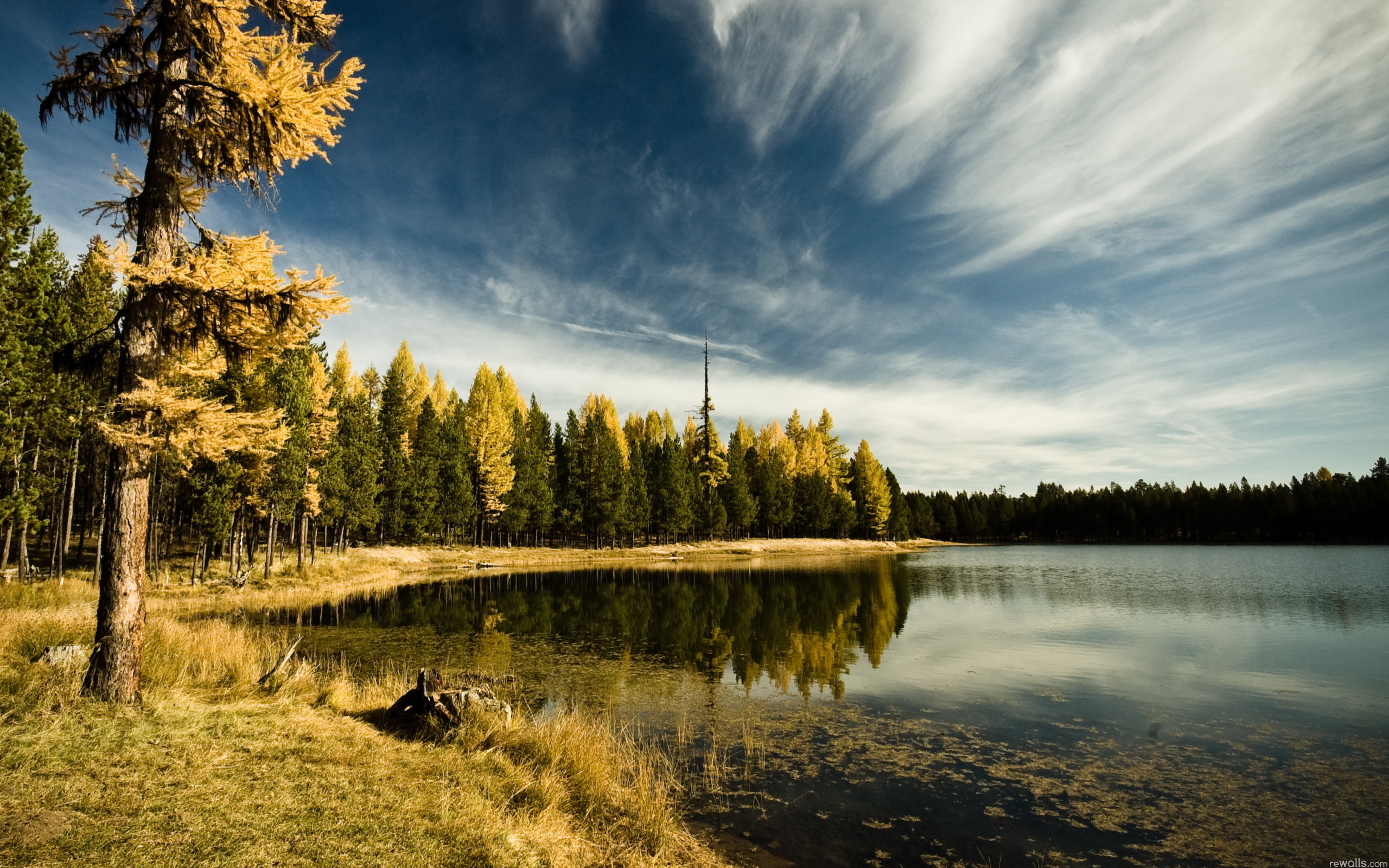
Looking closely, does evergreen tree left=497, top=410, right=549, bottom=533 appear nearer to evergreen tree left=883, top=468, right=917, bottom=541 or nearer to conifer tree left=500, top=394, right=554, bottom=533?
conifer tree left=500, top=394, right=554, bottom=533

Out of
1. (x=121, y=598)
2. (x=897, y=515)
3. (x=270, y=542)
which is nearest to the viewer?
(x=121, y=598)

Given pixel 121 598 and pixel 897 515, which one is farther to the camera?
pixel 897 515

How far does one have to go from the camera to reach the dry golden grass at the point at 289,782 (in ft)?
16.8

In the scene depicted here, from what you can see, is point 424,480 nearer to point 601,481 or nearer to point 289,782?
point 601,481

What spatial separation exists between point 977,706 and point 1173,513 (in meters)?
130

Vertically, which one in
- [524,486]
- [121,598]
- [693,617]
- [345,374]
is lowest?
[693,617]

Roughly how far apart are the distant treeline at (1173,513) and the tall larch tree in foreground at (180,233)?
11792 cm

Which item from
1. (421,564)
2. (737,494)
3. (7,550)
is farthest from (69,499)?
(737,494)

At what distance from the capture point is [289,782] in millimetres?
6402

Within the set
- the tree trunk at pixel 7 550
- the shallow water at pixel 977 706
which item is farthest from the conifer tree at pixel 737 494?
the tree trunk at pixel 7 550

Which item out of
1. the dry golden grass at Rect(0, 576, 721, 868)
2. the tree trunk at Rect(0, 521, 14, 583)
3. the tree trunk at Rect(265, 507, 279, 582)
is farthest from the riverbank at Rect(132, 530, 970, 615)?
the dry golden grass at Rect(0, 576, 721, 868)

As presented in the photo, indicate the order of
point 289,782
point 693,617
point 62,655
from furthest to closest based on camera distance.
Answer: point 693,617, point 62,655, point 289,782

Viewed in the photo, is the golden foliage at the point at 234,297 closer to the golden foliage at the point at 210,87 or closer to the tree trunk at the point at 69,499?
the golden foliage at the point at 210,87

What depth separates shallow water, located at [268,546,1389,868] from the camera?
25.5ft
